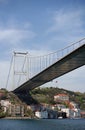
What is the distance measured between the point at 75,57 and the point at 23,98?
41888 millimetres

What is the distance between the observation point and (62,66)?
4481 cm

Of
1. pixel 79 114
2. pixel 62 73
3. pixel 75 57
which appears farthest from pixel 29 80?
pixel 79 114

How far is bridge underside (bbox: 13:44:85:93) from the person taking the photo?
127 feet

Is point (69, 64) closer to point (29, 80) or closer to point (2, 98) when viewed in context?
point (29, 80)

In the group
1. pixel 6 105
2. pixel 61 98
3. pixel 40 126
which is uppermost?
pixel 61 98

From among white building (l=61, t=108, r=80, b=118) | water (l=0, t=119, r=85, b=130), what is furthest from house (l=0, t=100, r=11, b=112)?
water (l=0, t=119, r=85, b=130)

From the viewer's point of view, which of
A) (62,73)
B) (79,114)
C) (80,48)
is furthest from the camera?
(79,114)

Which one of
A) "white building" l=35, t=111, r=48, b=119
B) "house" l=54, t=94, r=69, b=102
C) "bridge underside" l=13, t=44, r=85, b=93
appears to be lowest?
"white building" l=35, t=111, r=48, b=119

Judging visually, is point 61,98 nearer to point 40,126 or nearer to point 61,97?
point 61,97

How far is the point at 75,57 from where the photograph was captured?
1561 inches

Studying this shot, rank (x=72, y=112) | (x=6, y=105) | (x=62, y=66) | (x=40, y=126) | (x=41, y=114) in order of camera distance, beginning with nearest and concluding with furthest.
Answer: (x=40, y=126), (x=62, y=66), (x=6, y=105), (x=41, y=114), (x=72, y=112)

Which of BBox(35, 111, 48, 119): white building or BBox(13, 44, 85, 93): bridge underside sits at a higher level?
BBox(13, 44, 85, 93): bridge underside

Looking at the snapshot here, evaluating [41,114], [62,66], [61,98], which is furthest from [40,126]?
[61,98]

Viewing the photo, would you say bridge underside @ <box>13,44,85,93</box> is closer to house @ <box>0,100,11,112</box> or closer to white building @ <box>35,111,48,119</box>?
house @ <box>0,100,11,112</box>
